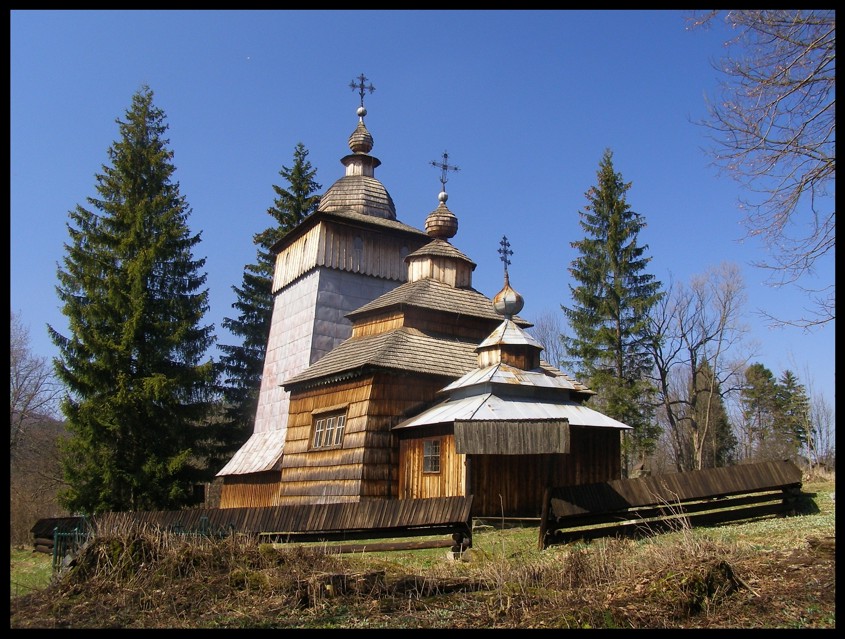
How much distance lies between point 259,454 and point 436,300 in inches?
315

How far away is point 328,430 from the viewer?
66.9ft

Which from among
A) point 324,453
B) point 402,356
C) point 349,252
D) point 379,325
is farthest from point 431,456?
point 349,252

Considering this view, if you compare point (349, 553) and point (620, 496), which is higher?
point (620, 496)

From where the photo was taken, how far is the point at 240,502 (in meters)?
24.6

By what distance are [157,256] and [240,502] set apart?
29.6ft

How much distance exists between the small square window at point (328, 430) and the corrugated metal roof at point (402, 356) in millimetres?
1145

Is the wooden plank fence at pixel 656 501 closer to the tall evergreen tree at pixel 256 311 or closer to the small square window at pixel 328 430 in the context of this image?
the small square window at pixel 328 430

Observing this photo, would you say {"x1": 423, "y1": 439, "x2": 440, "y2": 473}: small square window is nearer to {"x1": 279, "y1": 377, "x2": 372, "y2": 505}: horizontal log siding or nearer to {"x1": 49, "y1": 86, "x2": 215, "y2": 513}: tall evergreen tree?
{"x1": 279, "y1": 377, "x2": 372, "y2": 505}: horizontal log siding

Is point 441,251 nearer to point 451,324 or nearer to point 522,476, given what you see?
point 451,324

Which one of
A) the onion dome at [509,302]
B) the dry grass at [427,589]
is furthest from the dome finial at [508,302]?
the dry grass at [427,589]

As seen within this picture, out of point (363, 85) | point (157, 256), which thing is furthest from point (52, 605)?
point (363, 85)

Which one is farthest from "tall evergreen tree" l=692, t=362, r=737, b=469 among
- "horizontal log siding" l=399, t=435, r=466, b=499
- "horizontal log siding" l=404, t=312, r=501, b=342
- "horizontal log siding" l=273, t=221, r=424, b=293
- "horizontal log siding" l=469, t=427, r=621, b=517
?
"horizontal log siding" l=399, t=435, r=466, b=499

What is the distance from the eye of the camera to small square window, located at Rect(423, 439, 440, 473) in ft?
57.2
